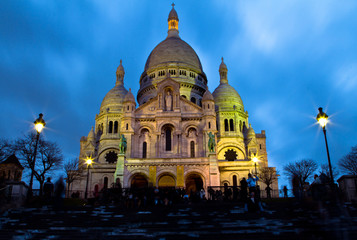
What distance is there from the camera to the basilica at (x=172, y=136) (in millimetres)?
43375

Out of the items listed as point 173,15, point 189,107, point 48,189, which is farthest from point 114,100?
point 48,189

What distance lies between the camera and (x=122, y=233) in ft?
51.1

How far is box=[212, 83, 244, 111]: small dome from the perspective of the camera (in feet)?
204

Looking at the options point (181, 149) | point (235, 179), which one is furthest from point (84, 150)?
point (235, 179)

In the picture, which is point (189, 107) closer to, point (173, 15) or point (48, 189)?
point (48, 189)

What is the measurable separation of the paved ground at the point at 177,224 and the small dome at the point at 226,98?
134ft

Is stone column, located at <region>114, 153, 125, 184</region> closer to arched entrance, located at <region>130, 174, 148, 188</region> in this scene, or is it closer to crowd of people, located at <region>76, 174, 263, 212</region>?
arched entrance, located at <region>130, 174, 148, 188</region>

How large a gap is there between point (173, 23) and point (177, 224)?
67.6 meters

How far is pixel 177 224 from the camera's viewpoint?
1736cm

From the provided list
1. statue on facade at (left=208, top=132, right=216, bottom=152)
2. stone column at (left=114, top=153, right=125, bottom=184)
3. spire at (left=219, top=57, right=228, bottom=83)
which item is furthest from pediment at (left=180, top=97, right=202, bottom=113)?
spire at (left=219, top=57, right=228, bottom=83)

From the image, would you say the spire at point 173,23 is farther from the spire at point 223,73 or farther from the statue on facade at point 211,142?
the statue on facade at point 211,142

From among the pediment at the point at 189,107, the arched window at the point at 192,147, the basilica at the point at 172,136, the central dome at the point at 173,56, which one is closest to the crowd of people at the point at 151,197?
the basilica at the point at 172,136

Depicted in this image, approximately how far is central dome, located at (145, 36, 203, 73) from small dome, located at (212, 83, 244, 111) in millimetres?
6604

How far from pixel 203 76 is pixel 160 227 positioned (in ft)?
180
